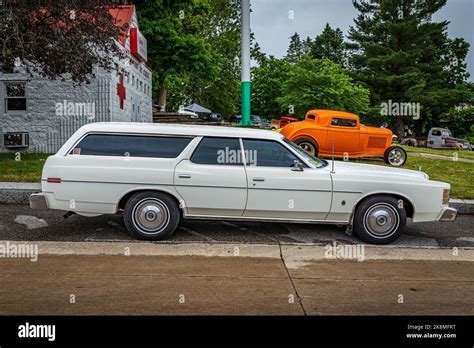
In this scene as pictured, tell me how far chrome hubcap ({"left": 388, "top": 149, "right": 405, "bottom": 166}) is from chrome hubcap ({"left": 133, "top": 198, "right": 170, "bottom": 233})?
360 inches

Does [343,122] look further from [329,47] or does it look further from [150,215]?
[329,47]

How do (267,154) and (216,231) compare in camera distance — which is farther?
(216,231)

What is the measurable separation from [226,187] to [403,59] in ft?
138

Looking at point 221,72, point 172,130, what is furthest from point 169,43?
point 221,72

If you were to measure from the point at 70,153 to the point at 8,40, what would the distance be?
594 cm

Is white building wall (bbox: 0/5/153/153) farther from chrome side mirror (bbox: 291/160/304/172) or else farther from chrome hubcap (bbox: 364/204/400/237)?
chrome hubcap (bbox: 364/204/400/237)

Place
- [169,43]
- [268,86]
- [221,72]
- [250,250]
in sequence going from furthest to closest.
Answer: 1. [221,72]
2. [268,86]
3. [169,43]
4. [250,250]

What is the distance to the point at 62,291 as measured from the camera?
449 cm

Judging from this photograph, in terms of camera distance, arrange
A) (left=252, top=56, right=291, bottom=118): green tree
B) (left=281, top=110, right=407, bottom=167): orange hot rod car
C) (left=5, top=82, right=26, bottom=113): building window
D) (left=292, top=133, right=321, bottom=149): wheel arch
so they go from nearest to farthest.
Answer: (left=292, top=133, right=321, bottom=149): wheel arch → (left=281, top=110, right=407, bottom=167): orange hot rod car → (left=5, top=82, right=26, bottom=113): building window → (left=252, top=56, right=291, bottom=118): green tree

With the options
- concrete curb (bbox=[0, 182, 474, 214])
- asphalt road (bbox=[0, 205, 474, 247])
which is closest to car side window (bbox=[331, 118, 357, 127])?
concrete curb (bbox=[0, 182, 474, 214])

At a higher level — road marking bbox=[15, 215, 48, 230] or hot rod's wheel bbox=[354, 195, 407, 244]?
hot rod's wheel bbox=[354, 195, 407, 244]

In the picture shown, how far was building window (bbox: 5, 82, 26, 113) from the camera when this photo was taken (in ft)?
59.5

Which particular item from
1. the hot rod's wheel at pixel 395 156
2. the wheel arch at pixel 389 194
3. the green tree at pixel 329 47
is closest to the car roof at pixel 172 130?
the wheel arch at pixel 389 194

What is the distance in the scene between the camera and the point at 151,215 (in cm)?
654
